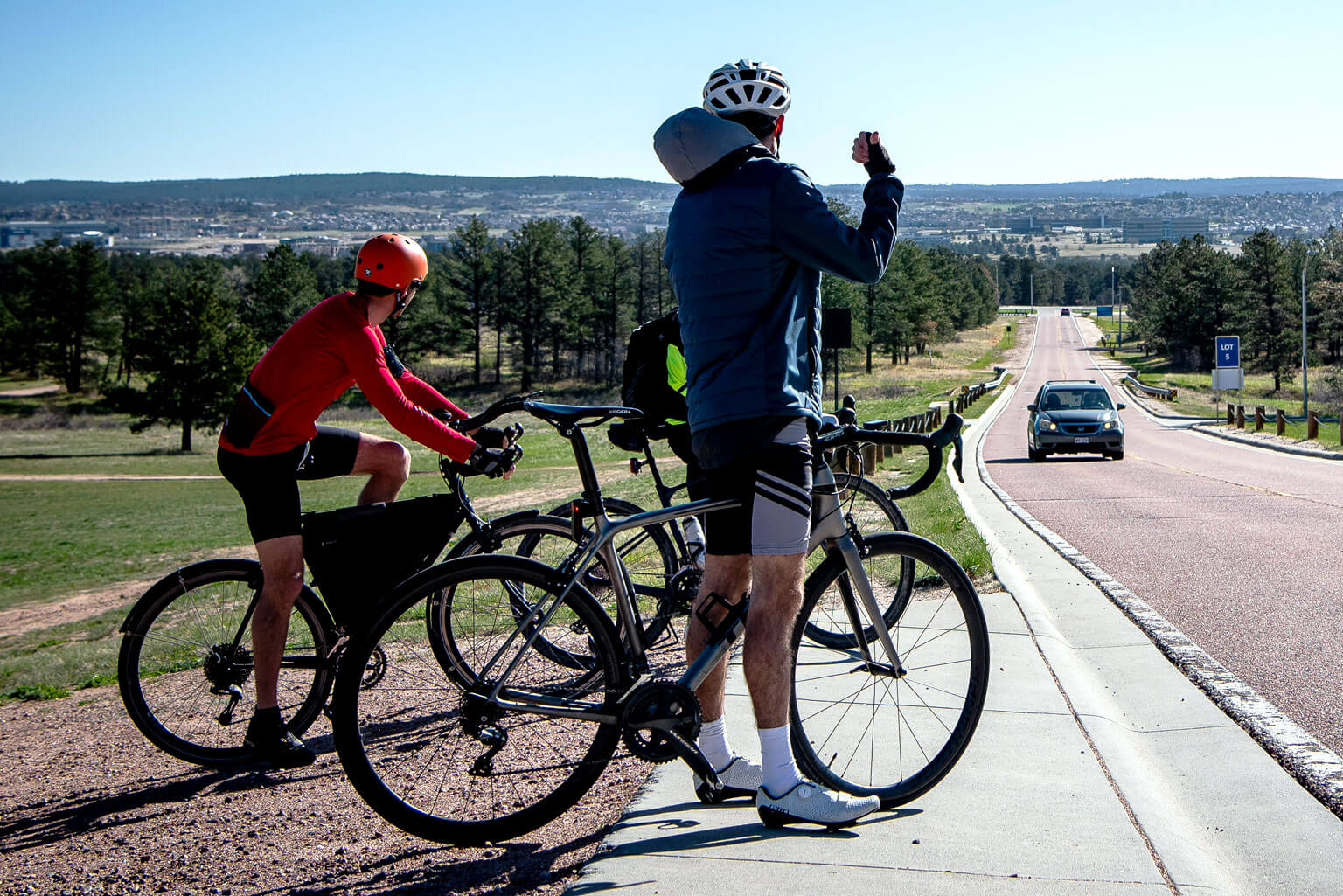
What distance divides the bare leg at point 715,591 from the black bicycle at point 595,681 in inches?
1.9

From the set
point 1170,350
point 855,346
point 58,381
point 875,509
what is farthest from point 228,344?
point 1170,350

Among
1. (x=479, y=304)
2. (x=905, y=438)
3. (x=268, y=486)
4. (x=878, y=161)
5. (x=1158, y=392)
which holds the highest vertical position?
(x=479, y=304)

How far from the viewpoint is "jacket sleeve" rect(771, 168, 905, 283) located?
3387 mm

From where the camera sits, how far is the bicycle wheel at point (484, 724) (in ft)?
11.5

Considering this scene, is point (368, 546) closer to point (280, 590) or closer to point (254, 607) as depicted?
point (280, 590)

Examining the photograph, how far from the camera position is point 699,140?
3.48 metres

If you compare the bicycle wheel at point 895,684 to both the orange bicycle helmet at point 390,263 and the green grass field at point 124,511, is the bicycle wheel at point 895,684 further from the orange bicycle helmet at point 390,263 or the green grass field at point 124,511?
the green grass field at point 124,511

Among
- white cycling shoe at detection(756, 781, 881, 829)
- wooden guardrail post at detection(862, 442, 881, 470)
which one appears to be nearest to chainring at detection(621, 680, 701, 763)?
white cycling shoe at detection(756, 781, 881, 829)

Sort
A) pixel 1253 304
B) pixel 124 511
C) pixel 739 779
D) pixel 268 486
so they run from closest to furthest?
pixel 739 779 → pixel 268 486 → pixel 124 511 → pixel 1253 304

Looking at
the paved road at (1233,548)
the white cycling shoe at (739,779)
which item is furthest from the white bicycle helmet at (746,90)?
the paved road at (1233,548)

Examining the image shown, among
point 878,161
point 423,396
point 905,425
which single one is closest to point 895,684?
point 878,161

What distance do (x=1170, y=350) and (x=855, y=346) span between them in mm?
46156

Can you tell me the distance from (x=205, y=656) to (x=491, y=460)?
1597 mm

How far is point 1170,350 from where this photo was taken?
119 m
